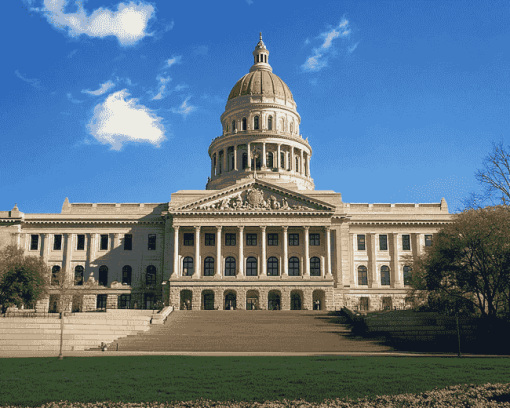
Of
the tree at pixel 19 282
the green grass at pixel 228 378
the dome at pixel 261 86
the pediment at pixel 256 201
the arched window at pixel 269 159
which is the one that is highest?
the dome at pixel 261 86

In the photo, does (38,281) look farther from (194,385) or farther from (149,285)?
(194,385)

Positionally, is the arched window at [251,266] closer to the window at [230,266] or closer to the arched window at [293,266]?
the window at [230,266]

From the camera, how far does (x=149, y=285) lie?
72.2 m

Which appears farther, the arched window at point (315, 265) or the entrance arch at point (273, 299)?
the arched window at point (315, 265)

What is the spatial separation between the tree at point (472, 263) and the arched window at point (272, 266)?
24602 mm

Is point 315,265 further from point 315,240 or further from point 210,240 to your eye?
point 210,240

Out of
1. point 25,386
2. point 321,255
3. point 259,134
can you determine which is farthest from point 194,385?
point 259,134

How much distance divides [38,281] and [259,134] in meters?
42.3

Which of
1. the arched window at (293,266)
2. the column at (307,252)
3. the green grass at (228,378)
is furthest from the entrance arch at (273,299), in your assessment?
the green grass at (228,378)

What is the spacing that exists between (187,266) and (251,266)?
24.9 feet

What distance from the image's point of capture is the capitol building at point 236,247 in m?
66.4

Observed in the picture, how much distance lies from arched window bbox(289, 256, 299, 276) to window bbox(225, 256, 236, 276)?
6647 millimetres

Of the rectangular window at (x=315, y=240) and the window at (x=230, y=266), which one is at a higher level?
the rectangular window at (x=315, y=240)

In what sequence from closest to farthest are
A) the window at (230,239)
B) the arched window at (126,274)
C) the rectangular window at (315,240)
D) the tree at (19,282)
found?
the tree at (19,282) < the window at (230,239) < the rectangular window at (315,240) < the arched window at (126,274)
